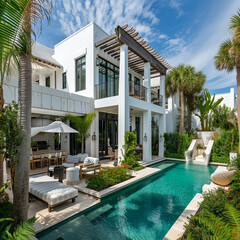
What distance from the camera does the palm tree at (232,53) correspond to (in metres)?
8.46

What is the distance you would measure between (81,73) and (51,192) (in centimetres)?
1028

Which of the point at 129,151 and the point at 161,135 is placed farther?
the point at 161,135

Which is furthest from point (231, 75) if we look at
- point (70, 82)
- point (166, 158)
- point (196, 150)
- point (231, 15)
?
point (70, 82)

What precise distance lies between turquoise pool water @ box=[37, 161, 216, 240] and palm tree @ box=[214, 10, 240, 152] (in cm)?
806

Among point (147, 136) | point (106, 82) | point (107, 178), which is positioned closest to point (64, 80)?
point (106, 82)

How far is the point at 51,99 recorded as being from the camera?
30.8 ft

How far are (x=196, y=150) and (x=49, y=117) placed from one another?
14.6 m

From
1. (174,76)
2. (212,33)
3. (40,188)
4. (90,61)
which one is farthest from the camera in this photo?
(174,76)

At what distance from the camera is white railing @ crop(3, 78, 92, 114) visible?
24.5ft

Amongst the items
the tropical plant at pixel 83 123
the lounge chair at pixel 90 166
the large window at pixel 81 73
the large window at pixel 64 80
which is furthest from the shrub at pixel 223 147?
the large window at pixel 64 80

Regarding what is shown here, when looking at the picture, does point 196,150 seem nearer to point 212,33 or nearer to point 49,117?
point 212,33

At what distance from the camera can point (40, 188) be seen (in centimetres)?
521

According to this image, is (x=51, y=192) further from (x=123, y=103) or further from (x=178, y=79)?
(x=178, y=79)

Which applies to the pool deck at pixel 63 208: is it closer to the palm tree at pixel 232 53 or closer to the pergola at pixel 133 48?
the pergola at pixel 133 48
